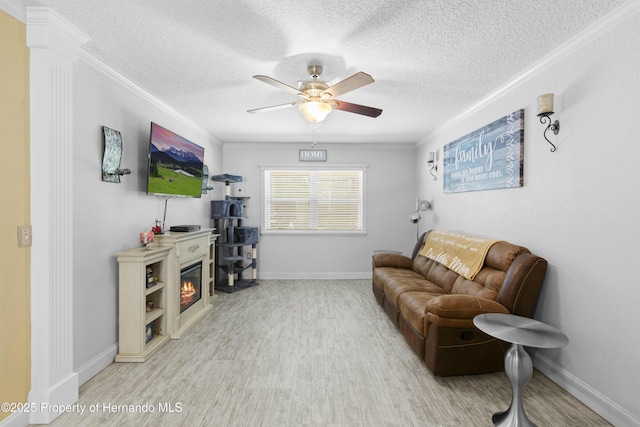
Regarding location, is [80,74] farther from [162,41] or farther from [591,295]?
[591,295]

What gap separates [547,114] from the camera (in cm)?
230

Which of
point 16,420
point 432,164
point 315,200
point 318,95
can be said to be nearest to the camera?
point 16,420

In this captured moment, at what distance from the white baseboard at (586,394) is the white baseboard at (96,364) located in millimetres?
3538

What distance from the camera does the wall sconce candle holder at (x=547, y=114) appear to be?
7.38ft

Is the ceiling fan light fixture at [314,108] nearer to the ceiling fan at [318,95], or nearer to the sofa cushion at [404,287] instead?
the ceiling fan at [318,95]

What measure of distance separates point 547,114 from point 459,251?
153 cm

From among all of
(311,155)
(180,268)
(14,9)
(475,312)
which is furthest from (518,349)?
(311,155)

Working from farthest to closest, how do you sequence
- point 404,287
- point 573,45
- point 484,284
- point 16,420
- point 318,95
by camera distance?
point 404,287 < point 484,284 < point 318,95 < point 573,45 < point 16,420

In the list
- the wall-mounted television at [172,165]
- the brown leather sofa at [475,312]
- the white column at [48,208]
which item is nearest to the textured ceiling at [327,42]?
the white column at [48,208]

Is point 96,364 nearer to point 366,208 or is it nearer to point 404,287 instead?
point 404,287

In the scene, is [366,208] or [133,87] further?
[366,208]

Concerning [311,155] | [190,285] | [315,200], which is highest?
[311,155]

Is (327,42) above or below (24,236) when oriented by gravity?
above

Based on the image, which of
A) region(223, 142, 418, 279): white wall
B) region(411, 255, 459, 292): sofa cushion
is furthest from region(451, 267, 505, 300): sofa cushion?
region(223, 142, 418, 279): white wall
